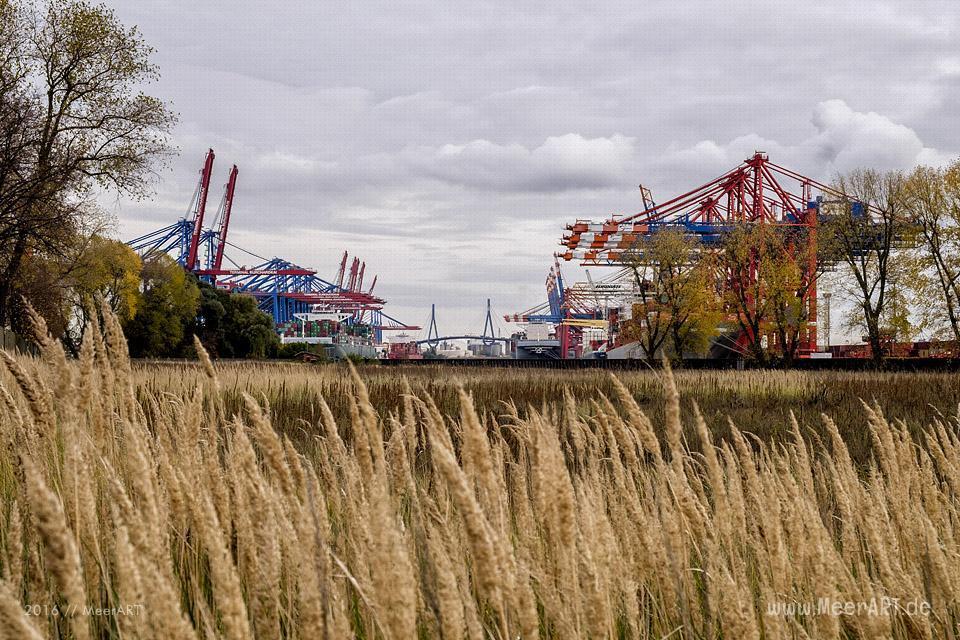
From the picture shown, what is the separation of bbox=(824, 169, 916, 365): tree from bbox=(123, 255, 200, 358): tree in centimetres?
3662

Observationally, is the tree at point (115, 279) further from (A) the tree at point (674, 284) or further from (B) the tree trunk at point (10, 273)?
(A) the tree at point (674, 284)

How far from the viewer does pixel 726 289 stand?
132 feet

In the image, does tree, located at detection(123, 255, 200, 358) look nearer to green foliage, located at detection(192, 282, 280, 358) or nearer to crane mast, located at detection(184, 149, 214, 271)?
green foliage, located at detection(192, 282, 280, 358)

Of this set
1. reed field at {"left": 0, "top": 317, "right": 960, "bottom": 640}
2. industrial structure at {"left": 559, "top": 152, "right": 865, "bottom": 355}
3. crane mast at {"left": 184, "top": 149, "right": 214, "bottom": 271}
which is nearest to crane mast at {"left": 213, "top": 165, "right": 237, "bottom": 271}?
crane mast at {"left": 184, "top": 149, "right": 214, "bottom": 271}

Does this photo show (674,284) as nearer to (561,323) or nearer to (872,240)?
(872,240)

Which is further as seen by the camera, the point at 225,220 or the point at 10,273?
the point at 225,220

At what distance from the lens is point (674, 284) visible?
38531 mm

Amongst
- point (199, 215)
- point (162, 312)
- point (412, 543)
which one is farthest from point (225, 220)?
point (412, 543)

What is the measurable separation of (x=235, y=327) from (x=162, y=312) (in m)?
4.35

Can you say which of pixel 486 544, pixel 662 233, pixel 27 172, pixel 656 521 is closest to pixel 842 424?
pixel 656 521

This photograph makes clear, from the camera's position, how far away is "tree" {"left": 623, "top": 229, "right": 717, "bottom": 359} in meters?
38.0

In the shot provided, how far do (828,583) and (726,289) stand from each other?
4002 centimetres

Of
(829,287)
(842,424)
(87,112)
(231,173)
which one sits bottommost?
(842,424)

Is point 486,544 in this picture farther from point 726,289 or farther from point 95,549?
point 726,289
